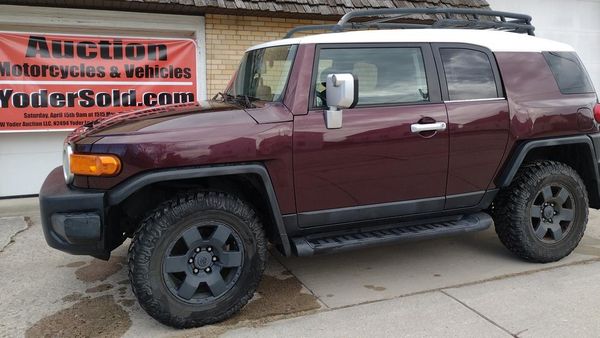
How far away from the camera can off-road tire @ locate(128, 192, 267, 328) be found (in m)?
3.12

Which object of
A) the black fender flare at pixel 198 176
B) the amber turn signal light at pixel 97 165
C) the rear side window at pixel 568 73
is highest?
the rear side window at pixel 568 73

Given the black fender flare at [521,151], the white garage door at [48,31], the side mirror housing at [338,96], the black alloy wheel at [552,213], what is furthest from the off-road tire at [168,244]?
the white garage door at [48,31]

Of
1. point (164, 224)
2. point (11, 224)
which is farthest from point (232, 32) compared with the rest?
point (164, 224)

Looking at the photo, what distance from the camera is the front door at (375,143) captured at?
3.52 metres

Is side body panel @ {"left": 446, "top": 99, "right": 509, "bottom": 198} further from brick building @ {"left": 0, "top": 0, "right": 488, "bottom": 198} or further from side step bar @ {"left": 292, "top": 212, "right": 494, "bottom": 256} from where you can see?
brick building @ {"left": 0, "top": 0, "right": 488, "bottom": 198}

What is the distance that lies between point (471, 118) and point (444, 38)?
679 mm

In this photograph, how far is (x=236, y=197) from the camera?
3400 mm

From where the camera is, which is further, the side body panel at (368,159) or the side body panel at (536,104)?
the side body panel at (536,104)

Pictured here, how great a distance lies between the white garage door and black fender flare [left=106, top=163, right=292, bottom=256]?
14.3 feet

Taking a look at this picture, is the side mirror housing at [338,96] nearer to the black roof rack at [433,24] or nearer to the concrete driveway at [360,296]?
the black roof rack at [433,24]

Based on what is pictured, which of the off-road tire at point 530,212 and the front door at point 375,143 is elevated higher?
the front door at point 375,143

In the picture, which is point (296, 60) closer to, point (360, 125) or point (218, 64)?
point (360, 125)

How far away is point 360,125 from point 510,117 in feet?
4.42

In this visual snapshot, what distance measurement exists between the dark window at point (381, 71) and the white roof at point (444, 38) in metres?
0.08
